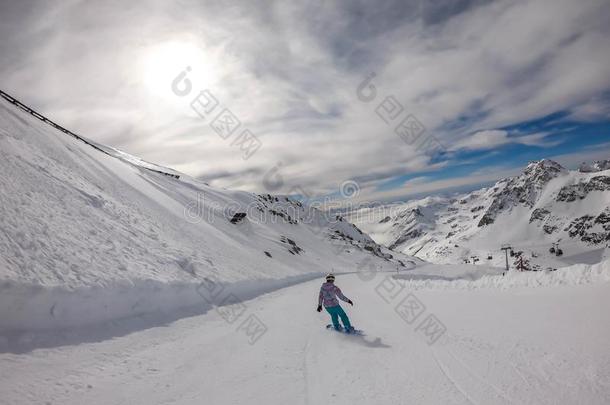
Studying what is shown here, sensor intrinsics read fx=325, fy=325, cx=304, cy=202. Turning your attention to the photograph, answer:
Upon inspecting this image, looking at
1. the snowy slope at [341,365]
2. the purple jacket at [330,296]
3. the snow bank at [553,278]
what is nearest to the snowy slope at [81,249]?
the snowy slope at [341,365]

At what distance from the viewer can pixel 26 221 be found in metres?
10.3

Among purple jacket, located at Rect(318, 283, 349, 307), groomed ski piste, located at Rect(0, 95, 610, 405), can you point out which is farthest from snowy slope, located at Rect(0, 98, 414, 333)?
purple jacket, located at Rect(318, 283, 349, 307)

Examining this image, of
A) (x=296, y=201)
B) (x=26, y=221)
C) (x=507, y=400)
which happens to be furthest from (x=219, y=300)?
(x=296, y=201)

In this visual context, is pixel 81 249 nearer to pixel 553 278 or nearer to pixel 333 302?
pixel 333 302

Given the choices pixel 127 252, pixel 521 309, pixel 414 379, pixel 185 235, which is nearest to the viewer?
pixel 414 379

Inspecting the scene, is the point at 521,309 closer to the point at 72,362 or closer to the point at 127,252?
the point at 72,362

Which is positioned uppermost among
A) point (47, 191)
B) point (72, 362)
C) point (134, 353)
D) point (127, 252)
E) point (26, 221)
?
point (47, 191)

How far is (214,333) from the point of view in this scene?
984cm

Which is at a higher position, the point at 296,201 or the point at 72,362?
the point at 296,201

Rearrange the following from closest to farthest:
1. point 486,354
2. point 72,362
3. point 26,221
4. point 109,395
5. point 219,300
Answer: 1. point 109,395
2. point 72,362
3. point 486,354
4. point 26,221
5. point 219,300

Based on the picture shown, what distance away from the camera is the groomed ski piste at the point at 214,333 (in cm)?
544

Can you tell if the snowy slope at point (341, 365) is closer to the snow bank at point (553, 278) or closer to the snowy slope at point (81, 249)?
the snowy slope at point (81, 249)

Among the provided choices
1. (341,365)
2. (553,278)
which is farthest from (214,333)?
(553,278)

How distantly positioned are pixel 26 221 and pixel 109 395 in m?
7.94
